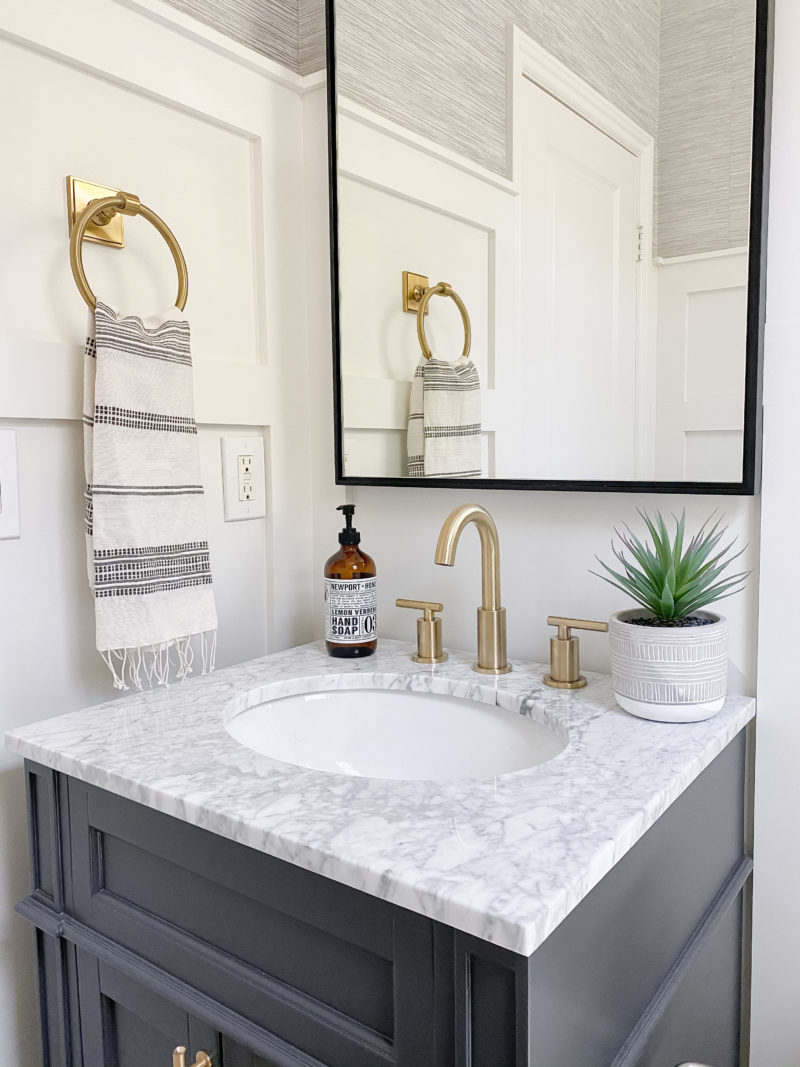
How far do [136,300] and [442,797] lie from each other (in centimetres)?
81

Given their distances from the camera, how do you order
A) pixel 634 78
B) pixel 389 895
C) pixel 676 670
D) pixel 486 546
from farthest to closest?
pixel 486 546 → pixel 634 78 → pixel 676 670 → pixel 389 895

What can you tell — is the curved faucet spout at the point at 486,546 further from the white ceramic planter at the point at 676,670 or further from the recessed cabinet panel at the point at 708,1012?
the recessed cabinet panel at the point at 708,1012

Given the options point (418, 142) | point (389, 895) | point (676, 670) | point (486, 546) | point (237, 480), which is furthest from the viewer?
point (237, 480)

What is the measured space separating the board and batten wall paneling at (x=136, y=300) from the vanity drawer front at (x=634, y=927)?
1.98ft

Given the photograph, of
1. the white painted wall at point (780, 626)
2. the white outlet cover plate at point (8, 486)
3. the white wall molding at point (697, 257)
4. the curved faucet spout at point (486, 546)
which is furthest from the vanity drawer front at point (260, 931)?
the white wall molding at point (697, 257)

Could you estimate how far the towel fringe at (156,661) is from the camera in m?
1.06

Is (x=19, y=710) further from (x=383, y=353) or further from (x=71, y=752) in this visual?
(x=383, y=353)

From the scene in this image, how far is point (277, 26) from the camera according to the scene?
130 cm

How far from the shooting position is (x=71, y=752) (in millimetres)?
823

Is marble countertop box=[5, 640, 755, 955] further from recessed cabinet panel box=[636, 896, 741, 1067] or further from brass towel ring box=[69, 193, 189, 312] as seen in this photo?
brass towel ring box=[69, 193, 189, 312]

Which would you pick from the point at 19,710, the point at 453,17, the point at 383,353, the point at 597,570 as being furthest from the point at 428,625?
the point at 453,17

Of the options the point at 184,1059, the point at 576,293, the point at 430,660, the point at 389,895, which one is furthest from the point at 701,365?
the point at 184,1059

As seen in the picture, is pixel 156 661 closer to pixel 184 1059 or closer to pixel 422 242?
pixel 184 1059

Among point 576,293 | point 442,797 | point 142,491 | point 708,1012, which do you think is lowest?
point 708,1012
